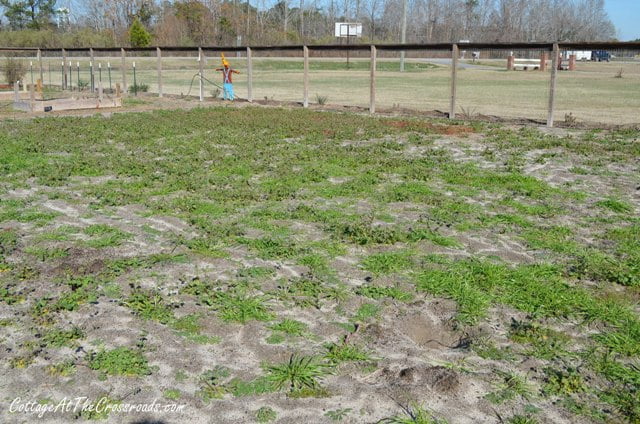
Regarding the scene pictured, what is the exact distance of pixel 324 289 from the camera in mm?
5316

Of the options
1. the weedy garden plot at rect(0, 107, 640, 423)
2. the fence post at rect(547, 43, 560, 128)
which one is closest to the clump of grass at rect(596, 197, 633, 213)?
the weedy garden plot at rect(0, 107, 640, 423)

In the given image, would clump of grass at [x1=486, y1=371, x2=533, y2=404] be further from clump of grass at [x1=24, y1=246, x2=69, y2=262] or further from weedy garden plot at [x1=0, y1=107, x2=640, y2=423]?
clump of grass at [x1=24, y1=246, x2=69, y2=262]

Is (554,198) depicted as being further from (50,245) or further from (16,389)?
(16,389)

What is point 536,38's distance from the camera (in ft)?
394

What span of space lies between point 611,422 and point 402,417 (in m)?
1.09

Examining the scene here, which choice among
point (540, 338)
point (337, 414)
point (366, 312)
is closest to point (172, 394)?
point (337, 414)

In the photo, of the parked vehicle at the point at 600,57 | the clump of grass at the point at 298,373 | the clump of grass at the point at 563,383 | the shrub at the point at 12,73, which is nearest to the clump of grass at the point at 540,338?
the clump of grass at the point at 563,383

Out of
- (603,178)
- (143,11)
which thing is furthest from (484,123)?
(143,11)

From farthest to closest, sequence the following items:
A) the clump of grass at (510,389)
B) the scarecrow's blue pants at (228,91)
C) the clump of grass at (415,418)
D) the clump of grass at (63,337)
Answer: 1. the scarecrow's blue pants at (228,91)
2. the clump of grass at (63,337)
3. the clump of grass at (510,389)
4. the clump of grass at (415,418)

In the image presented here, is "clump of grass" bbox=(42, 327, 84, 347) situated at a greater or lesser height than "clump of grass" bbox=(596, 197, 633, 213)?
lesser

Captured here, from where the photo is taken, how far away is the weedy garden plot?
Answer: 12.5 feet

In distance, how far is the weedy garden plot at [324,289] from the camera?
3.82 meters

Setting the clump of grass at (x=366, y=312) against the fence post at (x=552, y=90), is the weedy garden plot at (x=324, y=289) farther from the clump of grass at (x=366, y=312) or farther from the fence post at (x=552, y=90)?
the fence post at (x=552, y=90)

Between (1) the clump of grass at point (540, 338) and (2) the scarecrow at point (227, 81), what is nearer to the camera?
(1) the clump of grass at point (540, 338)
